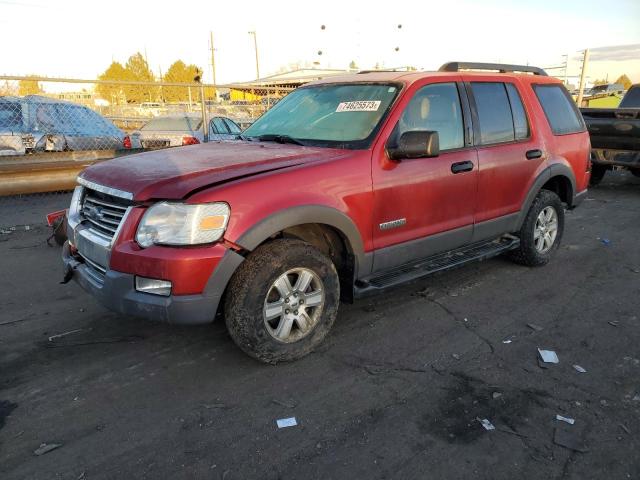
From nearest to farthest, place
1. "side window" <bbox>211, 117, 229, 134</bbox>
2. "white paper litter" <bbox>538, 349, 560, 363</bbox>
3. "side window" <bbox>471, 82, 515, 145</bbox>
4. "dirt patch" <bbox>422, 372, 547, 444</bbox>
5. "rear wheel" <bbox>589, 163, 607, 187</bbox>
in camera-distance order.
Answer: "dirt patch" <bbox>422, 372, 547, 444</bbox> → "white paper litter" <bbox>538, 349, 560, 363</bbox> → "side window" <bbox>471, 82, 515, 145</bbox> → "rear wheel" <bbox>589, 163, 607, 187</bbox> → "side window" <bbox>211, 117, 229, 134</bbox>

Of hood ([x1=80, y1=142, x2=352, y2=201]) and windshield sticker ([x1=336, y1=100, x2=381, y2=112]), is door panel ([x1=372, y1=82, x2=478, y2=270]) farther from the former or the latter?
hood ([x1=80, y1=142, x2=352, y2=201])

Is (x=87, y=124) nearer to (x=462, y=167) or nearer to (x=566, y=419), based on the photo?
(x=462, y=167)

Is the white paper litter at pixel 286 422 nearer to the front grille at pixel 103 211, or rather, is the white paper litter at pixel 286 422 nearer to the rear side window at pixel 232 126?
the front grille at pixel 103 211

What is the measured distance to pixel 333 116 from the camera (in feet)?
13.0

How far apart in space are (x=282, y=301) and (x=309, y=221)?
21.8 inches

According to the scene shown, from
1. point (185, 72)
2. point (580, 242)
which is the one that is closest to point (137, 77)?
point (185, 72)

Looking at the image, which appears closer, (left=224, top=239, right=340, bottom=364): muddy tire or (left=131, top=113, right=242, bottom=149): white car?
(left=224, top=239, right=340, bottom=364): muddy tire

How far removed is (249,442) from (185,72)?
67283mm

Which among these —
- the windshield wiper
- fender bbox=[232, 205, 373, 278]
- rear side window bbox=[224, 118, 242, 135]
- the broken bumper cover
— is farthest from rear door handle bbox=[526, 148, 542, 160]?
rear side window bbox=[224, 118, 242, 135]

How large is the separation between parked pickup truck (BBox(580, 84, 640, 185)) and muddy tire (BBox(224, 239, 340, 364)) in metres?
8.12

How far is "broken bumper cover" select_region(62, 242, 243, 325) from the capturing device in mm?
2857

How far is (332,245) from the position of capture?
3641mm

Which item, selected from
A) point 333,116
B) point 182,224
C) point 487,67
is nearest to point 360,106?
point 333,116

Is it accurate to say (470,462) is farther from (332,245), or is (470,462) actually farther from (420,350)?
(332,245)
